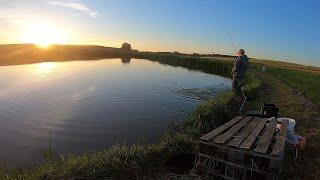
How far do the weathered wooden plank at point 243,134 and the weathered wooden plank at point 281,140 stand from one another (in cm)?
73

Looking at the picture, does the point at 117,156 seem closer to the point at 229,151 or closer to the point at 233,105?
the point at 229,151

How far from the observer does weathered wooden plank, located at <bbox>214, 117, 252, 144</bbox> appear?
8.21m

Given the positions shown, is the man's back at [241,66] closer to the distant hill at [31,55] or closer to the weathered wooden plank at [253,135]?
the weathered wooden plank at [253,135]

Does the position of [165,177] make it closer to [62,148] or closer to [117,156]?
[117,156]

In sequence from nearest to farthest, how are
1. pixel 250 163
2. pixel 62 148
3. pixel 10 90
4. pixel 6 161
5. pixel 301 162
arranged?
pixel 250 163 → pixel 301 162 → pixel 6 161 → pixel 62 148 → pixel 10 90

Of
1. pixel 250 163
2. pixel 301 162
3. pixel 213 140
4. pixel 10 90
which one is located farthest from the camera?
pixel 10 90

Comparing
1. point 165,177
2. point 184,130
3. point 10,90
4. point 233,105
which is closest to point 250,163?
point 165,177

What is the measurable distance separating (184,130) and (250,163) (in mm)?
4543

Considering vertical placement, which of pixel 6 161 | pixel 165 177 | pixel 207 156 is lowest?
pixel 6 161

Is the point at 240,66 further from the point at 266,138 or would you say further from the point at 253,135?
the point at 266,138

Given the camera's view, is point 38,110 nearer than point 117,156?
No

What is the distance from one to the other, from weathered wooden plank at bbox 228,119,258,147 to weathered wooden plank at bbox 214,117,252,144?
133mm

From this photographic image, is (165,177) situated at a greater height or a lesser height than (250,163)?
lesser

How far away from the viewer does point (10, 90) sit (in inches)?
902
